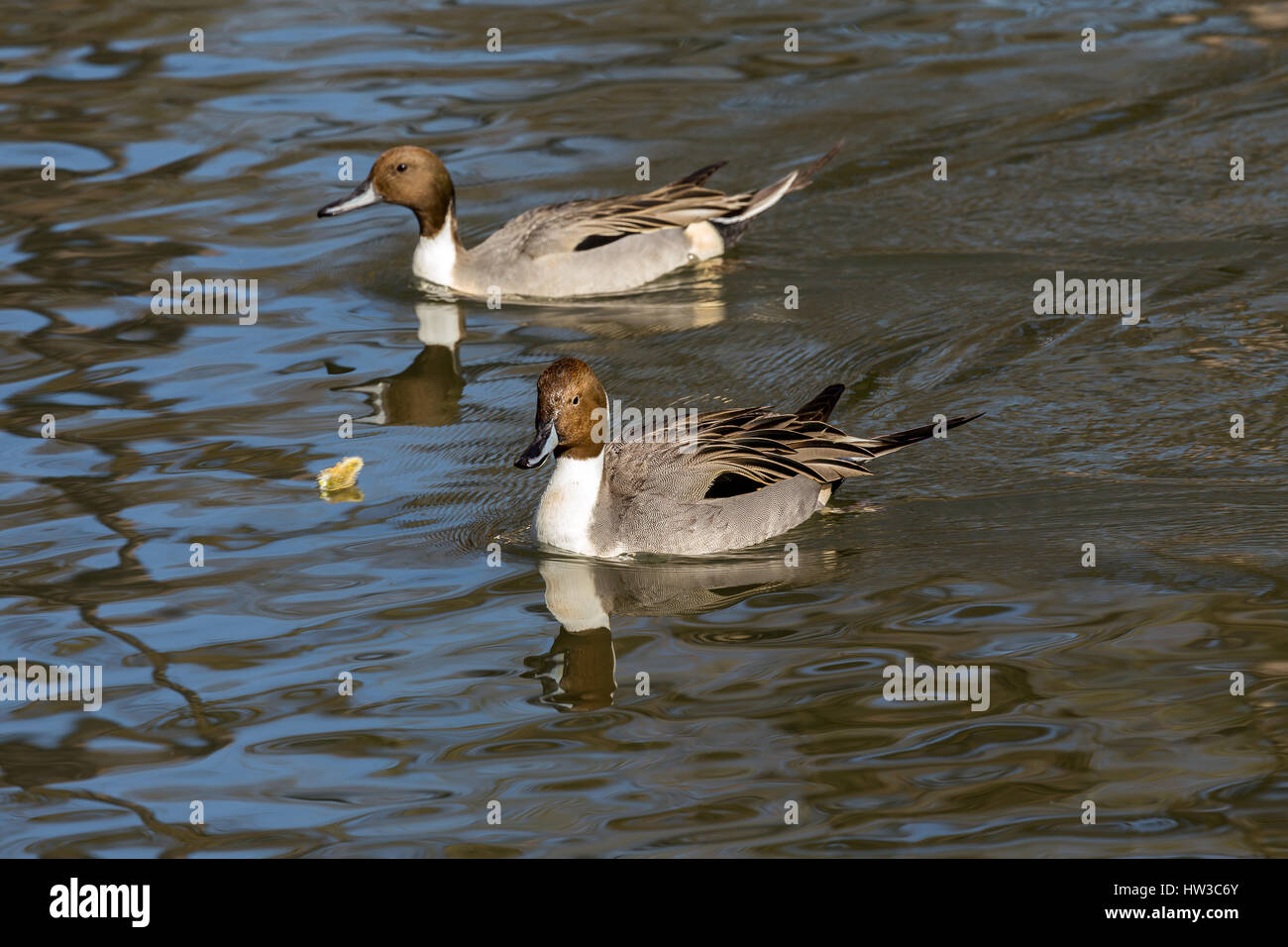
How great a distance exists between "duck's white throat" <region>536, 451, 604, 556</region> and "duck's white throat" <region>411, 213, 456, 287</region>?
12.2ft

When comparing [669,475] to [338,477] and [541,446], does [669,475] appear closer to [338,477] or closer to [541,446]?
[541,446]

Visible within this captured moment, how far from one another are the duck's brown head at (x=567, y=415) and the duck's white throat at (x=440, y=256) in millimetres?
3663

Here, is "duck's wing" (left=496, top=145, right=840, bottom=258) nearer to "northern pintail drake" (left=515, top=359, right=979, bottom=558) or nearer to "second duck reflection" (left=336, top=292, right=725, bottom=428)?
"second duck reflection" (left=336, top=292, right=725, bottom=428)

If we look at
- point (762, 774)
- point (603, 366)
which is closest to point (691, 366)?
point (603, 366)

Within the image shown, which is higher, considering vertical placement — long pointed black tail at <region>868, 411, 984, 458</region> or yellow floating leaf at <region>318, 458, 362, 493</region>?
long pointed black tail at <region>868, 411, 984, 458</region>

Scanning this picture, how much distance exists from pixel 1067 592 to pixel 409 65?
951cm

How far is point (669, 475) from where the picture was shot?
7.38 m

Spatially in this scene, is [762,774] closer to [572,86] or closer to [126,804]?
[126,804]

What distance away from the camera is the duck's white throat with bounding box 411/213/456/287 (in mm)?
10828

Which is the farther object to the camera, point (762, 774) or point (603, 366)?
point (603, 366)

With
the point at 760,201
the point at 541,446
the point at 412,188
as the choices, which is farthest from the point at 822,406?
the point at 412,188

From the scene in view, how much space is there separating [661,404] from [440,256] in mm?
2520

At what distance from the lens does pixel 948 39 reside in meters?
14.5

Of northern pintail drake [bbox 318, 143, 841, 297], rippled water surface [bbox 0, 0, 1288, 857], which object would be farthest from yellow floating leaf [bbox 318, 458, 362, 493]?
northern pintail drake [bbox 318, 143, 841, 297]
